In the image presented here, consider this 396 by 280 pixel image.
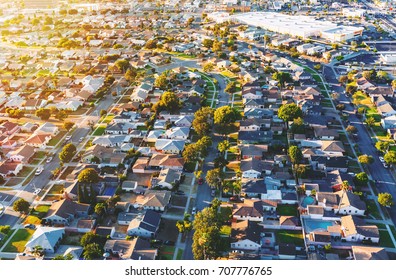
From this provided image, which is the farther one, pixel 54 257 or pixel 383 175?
pixel 383 175

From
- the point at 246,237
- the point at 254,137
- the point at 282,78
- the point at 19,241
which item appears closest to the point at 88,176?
the point at 19,241

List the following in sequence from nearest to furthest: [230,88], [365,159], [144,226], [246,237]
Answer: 1. [246,237]
2. [144,226]
3. [365,159]
4. [230,88]

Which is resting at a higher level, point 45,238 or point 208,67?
point 208,67

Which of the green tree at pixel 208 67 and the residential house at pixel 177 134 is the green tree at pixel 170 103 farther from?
the green tree at pixel 208 67

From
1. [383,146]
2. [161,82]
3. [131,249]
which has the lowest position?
[131,249]

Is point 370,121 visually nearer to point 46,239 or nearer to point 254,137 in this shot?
point 254,137

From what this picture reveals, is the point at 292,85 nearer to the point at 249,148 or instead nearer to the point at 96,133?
the point at 249,148

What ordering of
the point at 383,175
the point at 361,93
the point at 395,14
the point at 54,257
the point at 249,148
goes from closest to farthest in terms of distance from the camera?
the point at 54,257 → the point at 383,175 → the point at 249,148 → the point at 361,93 → the point at 395,14

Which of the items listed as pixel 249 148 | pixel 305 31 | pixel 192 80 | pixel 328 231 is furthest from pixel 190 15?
pixel 328 231

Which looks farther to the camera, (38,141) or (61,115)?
(61,115)
